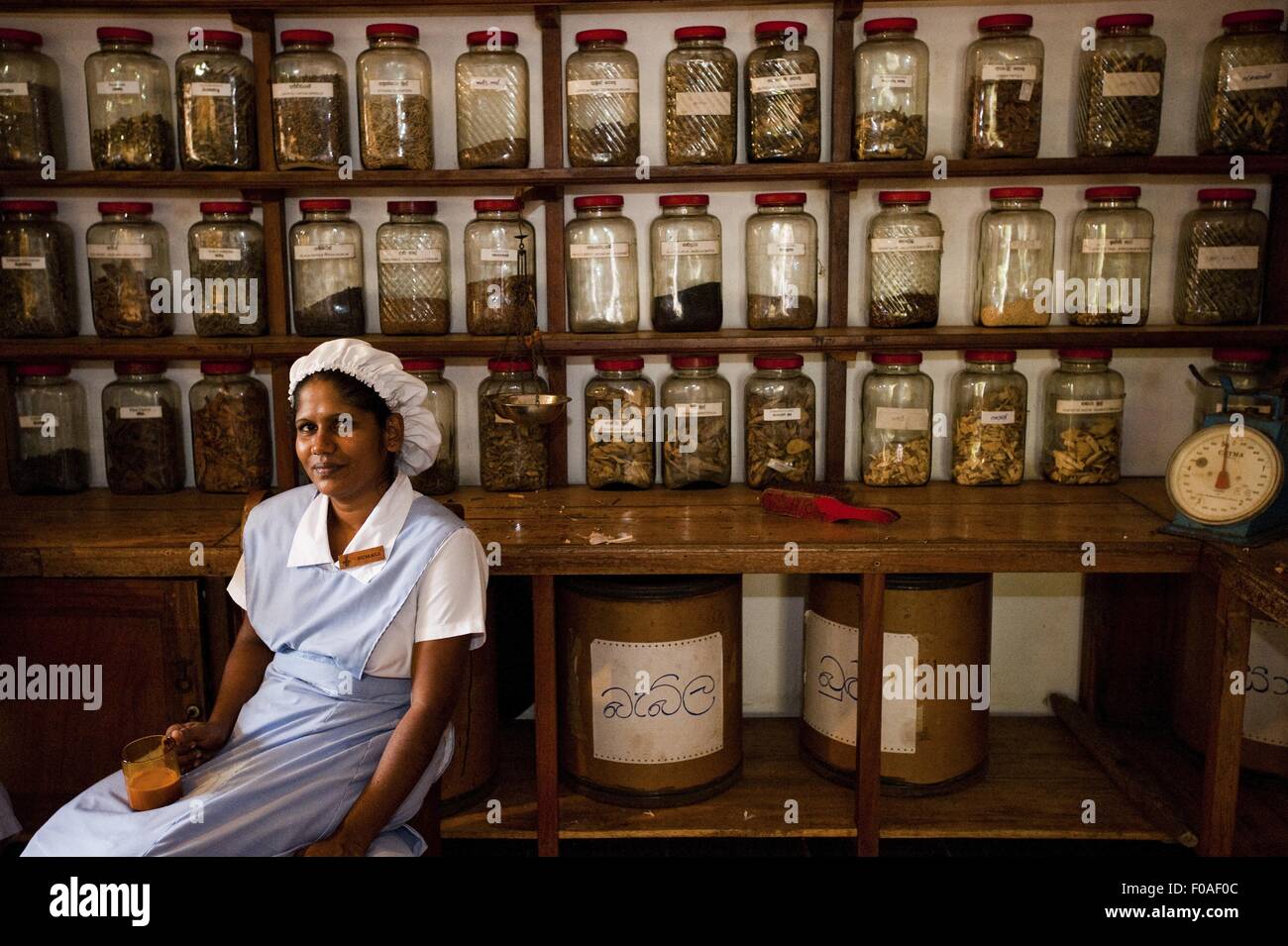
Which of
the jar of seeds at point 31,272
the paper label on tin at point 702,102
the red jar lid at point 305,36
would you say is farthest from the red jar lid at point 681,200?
the jar of seeds at point 31,272

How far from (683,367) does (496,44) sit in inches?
35.3

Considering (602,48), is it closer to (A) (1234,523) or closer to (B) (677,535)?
(B) (677,535)

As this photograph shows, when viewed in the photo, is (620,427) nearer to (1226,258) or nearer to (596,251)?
(596,251)

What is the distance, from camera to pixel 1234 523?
2107mm

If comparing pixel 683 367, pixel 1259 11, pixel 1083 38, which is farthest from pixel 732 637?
pixel 1259 11

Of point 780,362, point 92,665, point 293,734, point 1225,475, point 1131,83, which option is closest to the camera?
point 293,734

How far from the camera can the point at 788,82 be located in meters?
2.52

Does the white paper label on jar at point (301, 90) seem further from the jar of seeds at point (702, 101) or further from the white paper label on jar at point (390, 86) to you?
the jar of seeds at point (702, 101)

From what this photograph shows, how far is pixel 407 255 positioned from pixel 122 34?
2.70ft

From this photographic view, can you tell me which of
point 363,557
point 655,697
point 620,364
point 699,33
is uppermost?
point 699,33

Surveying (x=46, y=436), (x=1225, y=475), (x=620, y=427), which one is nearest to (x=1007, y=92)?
(x=1225, y=475)

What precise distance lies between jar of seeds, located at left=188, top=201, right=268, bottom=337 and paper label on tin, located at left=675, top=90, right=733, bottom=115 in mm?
1085

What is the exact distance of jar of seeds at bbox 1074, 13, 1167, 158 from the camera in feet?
Result: 8.20
